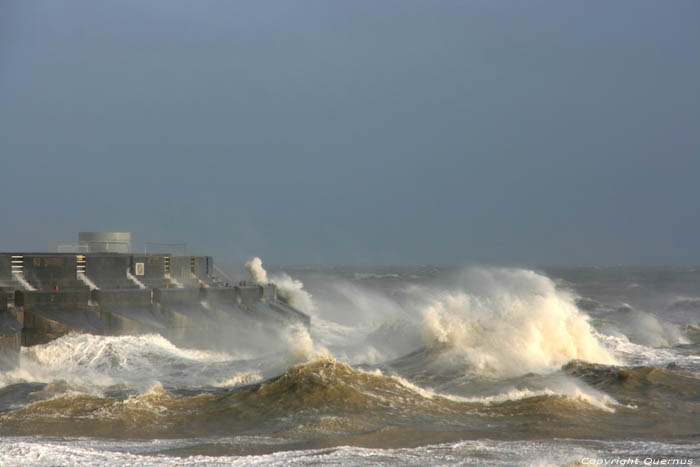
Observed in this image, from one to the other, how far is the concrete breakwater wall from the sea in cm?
46

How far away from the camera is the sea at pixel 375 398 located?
8.68m

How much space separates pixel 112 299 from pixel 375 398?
10.6m

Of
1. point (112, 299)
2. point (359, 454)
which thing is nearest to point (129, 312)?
point (112, 299)

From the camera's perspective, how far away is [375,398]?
11.5 metres

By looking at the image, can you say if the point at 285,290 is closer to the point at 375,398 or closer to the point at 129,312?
the point at 129,312

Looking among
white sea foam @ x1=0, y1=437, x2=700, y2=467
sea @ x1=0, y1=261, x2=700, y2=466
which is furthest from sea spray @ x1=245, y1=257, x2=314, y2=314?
white sea foam @ x1=0, y1=437, x2=700, y2=467

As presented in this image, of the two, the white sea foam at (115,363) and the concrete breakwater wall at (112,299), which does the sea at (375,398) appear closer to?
the white sea foam at (115,363)

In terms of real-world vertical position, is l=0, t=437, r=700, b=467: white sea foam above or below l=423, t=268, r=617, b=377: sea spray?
below

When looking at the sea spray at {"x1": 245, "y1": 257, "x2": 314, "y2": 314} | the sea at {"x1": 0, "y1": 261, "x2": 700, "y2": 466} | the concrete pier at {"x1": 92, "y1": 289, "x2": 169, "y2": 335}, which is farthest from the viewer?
the sea spray at {"x1": 245, "y1": 257, "x2": 314, "y2": 314}

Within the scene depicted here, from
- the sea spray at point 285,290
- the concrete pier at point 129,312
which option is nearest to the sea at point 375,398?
the concrete pier at point 129,312

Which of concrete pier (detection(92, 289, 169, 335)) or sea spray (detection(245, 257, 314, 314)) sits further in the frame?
sea spray (detection(245, 257, 314, 314))

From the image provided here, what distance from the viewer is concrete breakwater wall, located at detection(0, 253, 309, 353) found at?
1766cm

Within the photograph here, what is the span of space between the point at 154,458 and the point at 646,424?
6.99 metres

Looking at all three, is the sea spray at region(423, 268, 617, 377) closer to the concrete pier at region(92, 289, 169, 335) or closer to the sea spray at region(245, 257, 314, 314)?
the concrete pier at region(92, 289, 169, 335)
